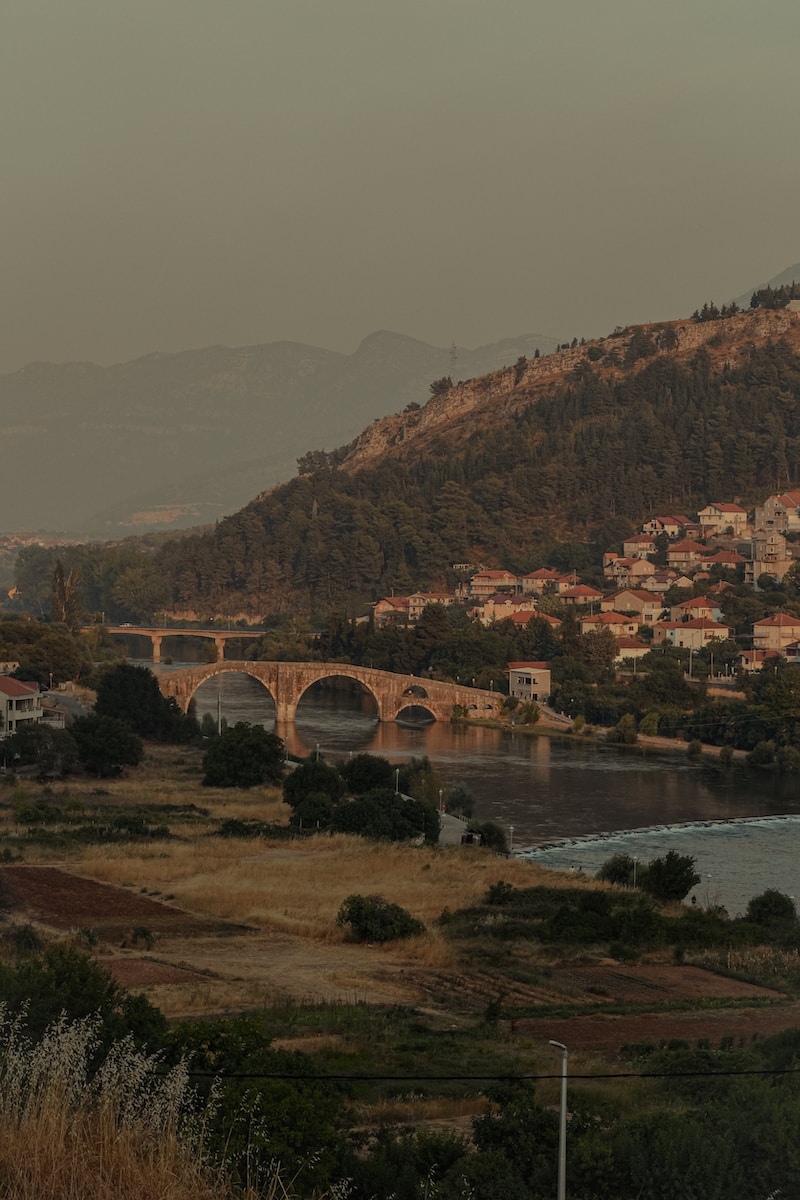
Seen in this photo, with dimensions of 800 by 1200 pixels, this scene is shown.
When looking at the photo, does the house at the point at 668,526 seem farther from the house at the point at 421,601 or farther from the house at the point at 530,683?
the house at the point at 530,683

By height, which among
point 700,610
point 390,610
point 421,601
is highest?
point 421,601

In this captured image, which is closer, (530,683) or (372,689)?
(372,689)

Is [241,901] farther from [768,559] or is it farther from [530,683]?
[768,559]

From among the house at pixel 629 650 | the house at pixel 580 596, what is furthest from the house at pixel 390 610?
the house at pixel 629 650

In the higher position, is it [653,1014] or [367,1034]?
[367,1034]

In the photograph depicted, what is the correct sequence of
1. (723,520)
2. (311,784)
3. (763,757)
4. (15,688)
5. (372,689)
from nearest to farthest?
(311,784)
(15,688)
(763,757)
(372,689)
(723,520)

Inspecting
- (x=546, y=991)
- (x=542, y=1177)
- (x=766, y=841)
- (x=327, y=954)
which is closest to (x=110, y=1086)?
(x=542, y=1177)

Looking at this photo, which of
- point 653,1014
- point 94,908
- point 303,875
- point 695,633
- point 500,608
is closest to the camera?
point 653,1014

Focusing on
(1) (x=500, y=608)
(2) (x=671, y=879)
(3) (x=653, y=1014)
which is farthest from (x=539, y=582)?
(3) (x=653, y=1014)
